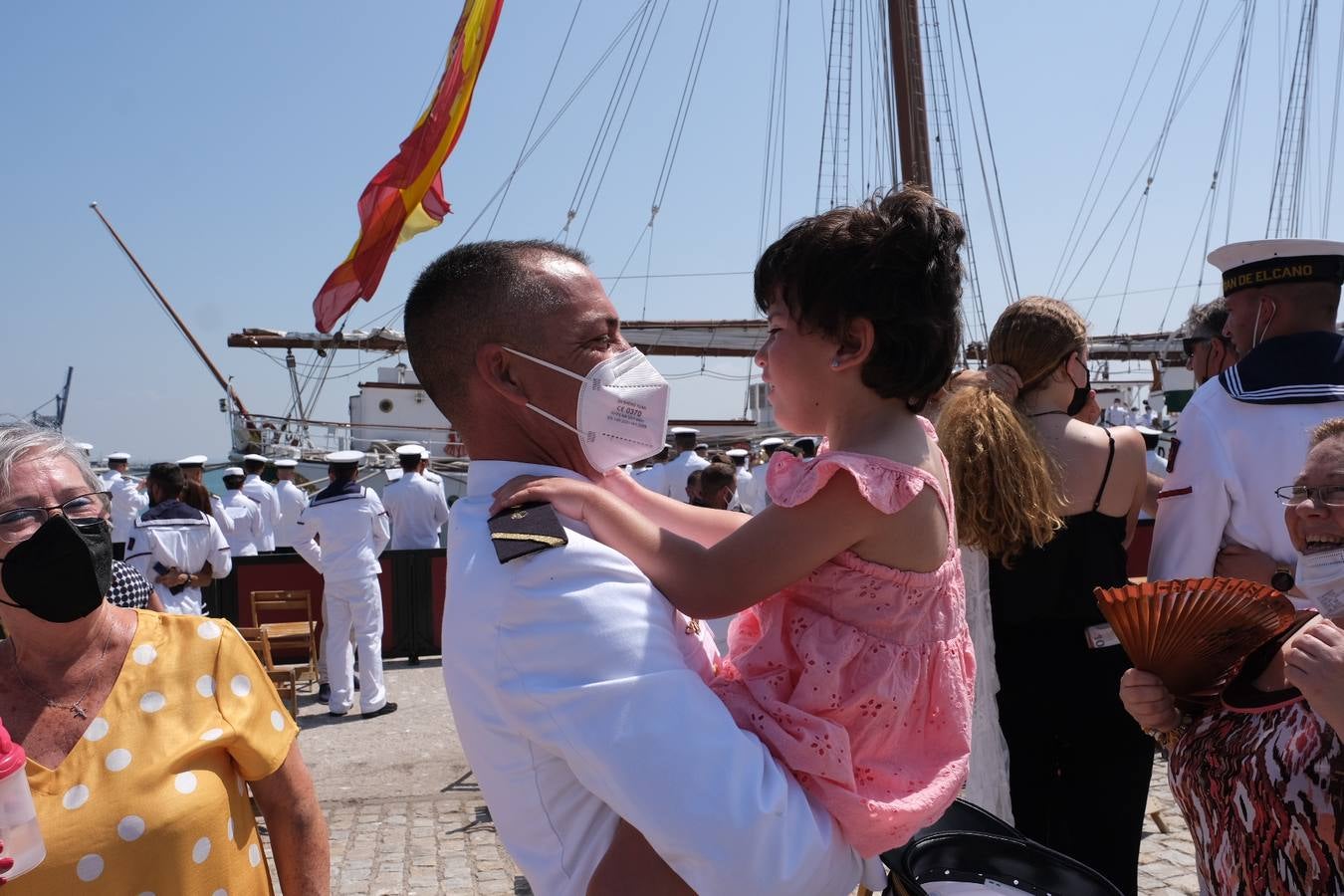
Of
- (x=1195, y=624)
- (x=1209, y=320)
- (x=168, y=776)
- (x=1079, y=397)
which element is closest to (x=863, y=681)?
(x=1195, y=624)

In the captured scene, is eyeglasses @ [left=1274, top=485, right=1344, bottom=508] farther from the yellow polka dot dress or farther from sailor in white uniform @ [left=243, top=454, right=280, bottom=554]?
sailor in white uniform @ [left=243, top=454, right=280, bottom=554]

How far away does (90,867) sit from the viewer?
2025 millimetres

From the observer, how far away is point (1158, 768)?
265 inches

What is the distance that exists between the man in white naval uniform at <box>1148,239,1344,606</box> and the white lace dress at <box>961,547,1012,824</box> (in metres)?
0.51

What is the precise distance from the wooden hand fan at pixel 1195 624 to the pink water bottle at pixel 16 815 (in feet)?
6.73

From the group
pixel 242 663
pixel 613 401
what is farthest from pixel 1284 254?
pixel 242 663

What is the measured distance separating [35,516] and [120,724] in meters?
0.49

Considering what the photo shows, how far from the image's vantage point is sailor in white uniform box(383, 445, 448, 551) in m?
11.7

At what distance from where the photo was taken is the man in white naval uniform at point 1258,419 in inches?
117

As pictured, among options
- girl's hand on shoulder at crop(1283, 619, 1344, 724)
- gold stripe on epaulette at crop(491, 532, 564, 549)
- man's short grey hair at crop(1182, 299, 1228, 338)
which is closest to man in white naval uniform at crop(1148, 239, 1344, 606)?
girl's hand on shoulder at crop(1283, 619, 1344, 724)

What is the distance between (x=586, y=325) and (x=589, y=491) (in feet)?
1.09

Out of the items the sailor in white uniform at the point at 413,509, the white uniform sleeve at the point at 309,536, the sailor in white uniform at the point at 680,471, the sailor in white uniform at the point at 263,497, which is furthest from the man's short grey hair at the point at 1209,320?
the sailor in white uniform at the point at 263,497

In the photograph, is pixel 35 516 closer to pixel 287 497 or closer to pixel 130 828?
pixel 130 828

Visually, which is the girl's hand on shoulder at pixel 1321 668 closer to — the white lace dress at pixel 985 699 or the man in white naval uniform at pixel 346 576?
the white lace dress at pixel 985 699
